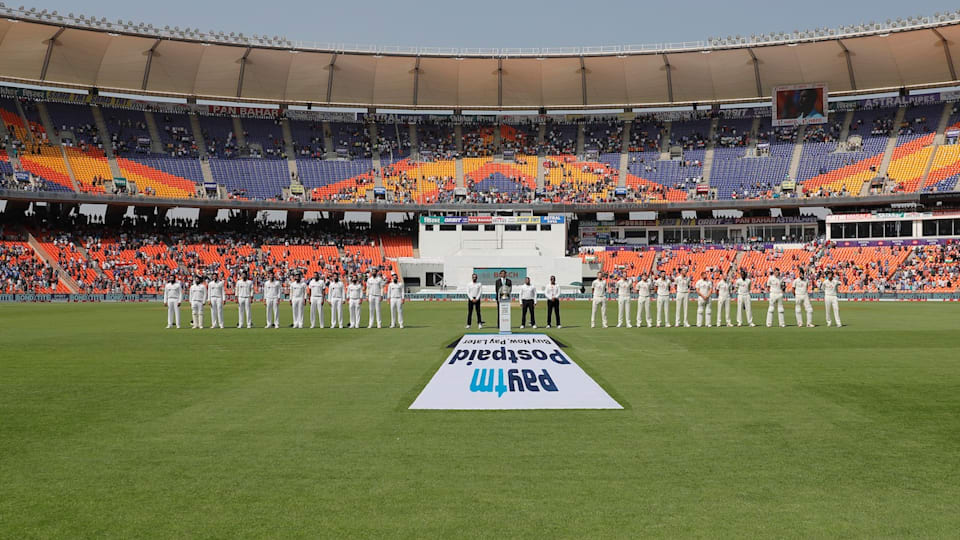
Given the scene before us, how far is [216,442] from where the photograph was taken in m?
7.05

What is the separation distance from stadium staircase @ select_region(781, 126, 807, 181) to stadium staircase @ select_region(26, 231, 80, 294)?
57.3 m

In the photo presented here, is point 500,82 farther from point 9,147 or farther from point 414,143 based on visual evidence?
point 9,147

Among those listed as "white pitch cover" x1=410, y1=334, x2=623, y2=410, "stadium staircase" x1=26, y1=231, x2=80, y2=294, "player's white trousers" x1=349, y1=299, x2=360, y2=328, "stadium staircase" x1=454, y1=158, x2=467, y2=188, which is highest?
"stadium staircase" x1=454, y1=158, x2=467, y2=188

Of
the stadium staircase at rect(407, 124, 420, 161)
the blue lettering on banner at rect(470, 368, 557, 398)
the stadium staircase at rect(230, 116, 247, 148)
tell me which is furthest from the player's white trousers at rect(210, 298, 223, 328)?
the stadium staircase at rect(407, 124, 420, 161)

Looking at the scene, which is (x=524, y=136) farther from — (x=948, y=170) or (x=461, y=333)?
(x=461, y=333)

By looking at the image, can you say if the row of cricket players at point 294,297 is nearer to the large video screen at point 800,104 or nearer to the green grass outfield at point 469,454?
the green grass outfield at point 469,454

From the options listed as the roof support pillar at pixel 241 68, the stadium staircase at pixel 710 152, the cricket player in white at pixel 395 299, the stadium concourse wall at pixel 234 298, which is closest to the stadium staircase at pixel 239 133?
the roof support pillar at pixel 241 68

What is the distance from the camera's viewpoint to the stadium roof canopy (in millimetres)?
59906

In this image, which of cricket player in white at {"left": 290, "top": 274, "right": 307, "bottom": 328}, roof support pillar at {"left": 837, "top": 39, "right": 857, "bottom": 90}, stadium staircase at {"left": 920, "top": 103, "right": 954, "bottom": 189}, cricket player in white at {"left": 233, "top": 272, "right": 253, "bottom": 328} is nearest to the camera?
cricket player in white at {"left": 290, "top": 274, "right": 307, "bottom": 328}

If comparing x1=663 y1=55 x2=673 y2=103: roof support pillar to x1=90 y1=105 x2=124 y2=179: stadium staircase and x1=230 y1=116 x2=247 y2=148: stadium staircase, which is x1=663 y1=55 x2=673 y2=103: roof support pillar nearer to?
x1=230 y1=116 x2=247 y2=148: stadium staircase

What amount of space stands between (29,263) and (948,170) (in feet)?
228

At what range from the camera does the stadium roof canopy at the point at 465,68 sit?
A: 59.9 meters

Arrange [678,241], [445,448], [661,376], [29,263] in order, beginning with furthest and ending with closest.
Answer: [678,241] → [29,263] → [661,376] → [445,448]

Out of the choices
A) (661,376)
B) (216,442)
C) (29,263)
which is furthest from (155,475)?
(29,263)
